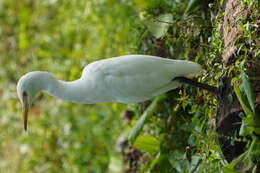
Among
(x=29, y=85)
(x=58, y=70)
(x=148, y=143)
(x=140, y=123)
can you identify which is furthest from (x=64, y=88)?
(x=58, y=70)

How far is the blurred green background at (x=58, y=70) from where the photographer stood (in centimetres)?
487

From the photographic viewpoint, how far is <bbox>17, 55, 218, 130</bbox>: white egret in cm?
250

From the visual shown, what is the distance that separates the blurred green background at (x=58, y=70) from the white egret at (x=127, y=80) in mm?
1615

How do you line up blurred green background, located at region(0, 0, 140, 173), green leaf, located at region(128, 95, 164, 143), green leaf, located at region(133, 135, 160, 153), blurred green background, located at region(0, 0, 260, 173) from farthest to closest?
blurred green background, located at region(0, 0, 140, 173) → green leaf, located at region(133, 135, 160, 153) → green leaf, located at region(128, 95, 164, 143) → blurred green background, located at region(0, 0, 260, 173)

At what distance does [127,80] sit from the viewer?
2506mm

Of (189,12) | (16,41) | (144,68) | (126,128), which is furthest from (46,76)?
(16,41)

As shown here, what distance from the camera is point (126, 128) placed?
169 inches

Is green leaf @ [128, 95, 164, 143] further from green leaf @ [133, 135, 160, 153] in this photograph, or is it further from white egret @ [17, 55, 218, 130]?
white egret @ [17, 55, 218, 130]

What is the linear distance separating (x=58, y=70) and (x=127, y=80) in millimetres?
3000

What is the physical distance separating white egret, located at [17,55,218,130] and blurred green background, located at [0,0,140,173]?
161 centimetres

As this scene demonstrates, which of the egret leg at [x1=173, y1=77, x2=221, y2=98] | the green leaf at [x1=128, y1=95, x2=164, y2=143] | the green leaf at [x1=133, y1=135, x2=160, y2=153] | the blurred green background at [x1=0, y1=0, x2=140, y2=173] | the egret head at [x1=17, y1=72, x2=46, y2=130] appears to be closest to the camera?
the egret leg at [x1=173, y1=77, x2=221, y2=98]

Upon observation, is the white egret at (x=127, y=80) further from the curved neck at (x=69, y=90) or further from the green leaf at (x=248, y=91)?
the green leaf at (x=248, y=91)

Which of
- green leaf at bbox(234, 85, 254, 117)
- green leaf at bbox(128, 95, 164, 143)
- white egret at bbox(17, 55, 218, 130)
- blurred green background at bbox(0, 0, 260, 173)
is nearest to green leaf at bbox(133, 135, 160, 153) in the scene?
blurred green background at bbox(0, 0, 260, 173)

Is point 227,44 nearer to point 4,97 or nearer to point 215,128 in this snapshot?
point 215,128
